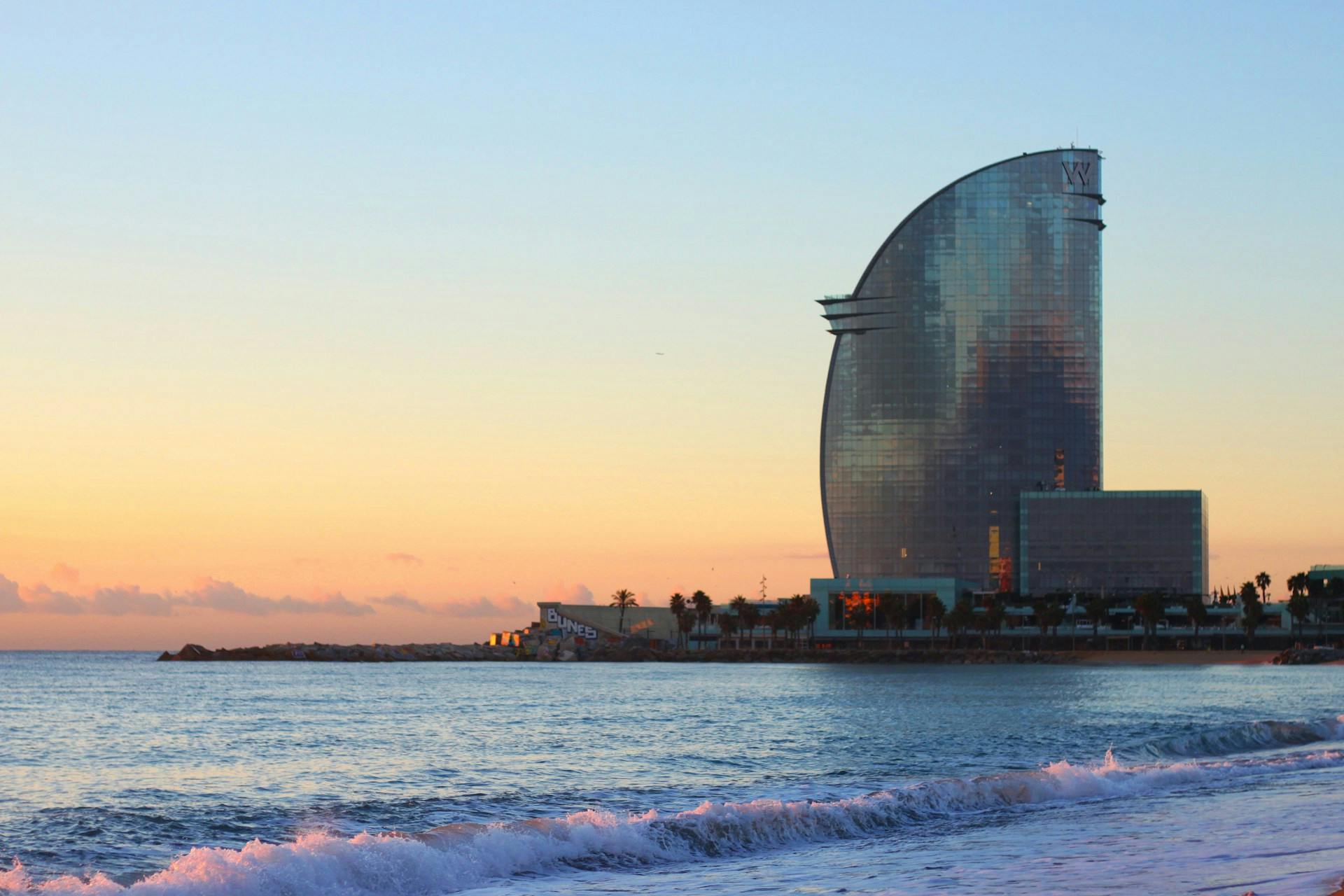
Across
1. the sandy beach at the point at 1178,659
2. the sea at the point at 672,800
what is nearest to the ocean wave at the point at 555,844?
the sea at the point at 672,800

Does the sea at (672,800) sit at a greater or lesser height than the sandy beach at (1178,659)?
greater

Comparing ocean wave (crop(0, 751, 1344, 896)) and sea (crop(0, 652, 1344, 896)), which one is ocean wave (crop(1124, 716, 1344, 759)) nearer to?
sea (crop(0, 652, 1344, 896))

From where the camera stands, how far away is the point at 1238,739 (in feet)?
156

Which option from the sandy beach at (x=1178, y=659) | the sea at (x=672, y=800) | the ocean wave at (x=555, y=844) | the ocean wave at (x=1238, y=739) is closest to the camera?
the ocean wave at (x=555, y=844)

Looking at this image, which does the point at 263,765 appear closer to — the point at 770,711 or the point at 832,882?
the point at 832,882

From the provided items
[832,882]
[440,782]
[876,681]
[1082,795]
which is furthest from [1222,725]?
[876,681]

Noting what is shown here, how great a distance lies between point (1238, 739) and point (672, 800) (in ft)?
78.8

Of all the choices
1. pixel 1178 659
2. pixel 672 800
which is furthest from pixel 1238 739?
pixel 1178 659

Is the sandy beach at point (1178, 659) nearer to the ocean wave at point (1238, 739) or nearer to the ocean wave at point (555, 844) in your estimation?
the ocean wave at point (1238, 739)

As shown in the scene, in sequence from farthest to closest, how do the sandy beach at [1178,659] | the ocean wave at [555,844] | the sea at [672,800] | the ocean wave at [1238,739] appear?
the sandy beach at [1178,659], the ocean wave at [1238,739], the sea at [672,800], the ocean wave at [555,844]

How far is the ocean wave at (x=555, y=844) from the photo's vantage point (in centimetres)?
2028

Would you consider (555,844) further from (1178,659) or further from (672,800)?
(1178,659)

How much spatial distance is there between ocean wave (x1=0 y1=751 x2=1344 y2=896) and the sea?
2.1 inches

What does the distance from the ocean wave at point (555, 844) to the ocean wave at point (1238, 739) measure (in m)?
11.4
